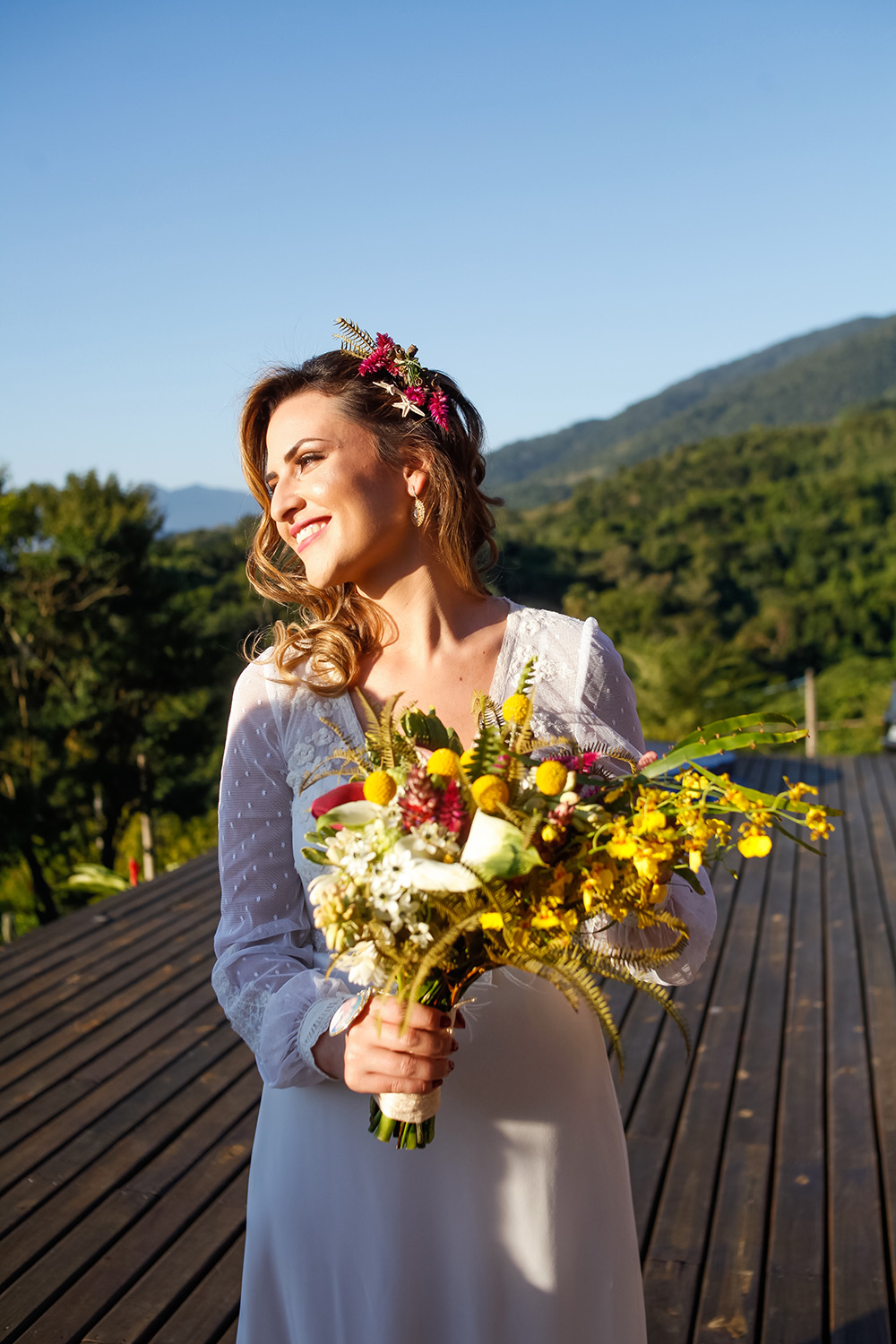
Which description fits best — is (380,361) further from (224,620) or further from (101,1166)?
(224,620)

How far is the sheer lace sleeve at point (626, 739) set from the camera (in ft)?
3.87

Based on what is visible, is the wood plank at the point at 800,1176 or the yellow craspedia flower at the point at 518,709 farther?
the wood plank at the point at 800,1176

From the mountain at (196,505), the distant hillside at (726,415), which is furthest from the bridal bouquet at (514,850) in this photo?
the mountain at (196,505)

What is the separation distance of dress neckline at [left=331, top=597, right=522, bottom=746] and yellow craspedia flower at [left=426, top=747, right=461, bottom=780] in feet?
1.40

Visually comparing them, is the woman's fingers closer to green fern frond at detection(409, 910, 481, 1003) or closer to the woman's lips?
green fern frond at detection(409, 910, 481, 1003)

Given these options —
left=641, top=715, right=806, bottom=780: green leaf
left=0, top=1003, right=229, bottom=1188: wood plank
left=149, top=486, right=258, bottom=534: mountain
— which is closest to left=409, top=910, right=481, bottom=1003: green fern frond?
left=641, top=715, right=806, bottom=780: green leaf

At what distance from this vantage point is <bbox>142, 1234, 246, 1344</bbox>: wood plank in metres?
2.10

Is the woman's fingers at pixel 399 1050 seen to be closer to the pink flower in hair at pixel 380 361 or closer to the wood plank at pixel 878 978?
the pink flower in hair at pixel 380 361

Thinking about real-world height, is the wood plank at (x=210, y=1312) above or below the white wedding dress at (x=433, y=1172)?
below

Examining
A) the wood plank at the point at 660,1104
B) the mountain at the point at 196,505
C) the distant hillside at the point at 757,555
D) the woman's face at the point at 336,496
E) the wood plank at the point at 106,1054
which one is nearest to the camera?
the woman's face at the point at 336,496

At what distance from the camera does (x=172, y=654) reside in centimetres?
1625

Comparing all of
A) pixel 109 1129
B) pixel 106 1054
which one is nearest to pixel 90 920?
pixel 106 1054

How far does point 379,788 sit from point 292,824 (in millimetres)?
438

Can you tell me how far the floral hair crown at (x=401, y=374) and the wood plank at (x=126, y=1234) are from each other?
6.50ft
